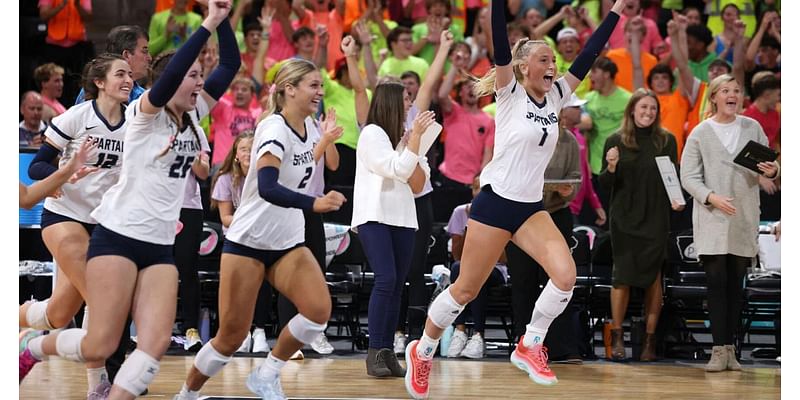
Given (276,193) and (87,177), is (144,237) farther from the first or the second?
(87,177)

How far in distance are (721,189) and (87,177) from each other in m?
4.45

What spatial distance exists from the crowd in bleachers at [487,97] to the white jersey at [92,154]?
0.50 metres

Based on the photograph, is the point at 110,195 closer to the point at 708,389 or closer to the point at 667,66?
the point at 708,389

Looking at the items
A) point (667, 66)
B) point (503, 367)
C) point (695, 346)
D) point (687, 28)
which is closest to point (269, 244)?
point (503, 367)

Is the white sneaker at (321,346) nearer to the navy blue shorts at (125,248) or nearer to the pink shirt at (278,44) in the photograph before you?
the navy blue shorts at (125,248)

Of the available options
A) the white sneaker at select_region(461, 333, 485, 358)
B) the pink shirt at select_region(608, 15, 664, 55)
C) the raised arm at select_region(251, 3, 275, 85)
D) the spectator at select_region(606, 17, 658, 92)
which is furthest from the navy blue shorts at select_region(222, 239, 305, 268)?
the pink shirt at select_region(608, 15, 664, 55)

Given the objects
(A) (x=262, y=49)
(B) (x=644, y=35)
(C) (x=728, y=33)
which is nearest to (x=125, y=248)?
(A) (x=262, y=49)

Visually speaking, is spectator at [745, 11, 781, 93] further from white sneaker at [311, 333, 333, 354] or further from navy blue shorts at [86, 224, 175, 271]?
navy blue shorts at [86, 224, 175, 271]

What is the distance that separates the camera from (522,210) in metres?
6.32

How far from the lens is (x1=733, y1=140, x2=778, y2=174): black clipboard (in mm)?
7813

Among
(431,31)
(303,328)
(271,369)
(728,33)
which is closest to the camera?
(303,328)

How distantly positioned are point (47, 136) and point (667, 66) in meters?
6.08

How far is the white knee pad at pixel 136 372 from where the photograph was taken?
4.94 metres

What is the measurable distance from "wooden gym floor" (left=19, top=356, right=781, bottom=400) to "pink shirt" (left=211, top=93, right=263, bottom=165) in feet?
8.25
